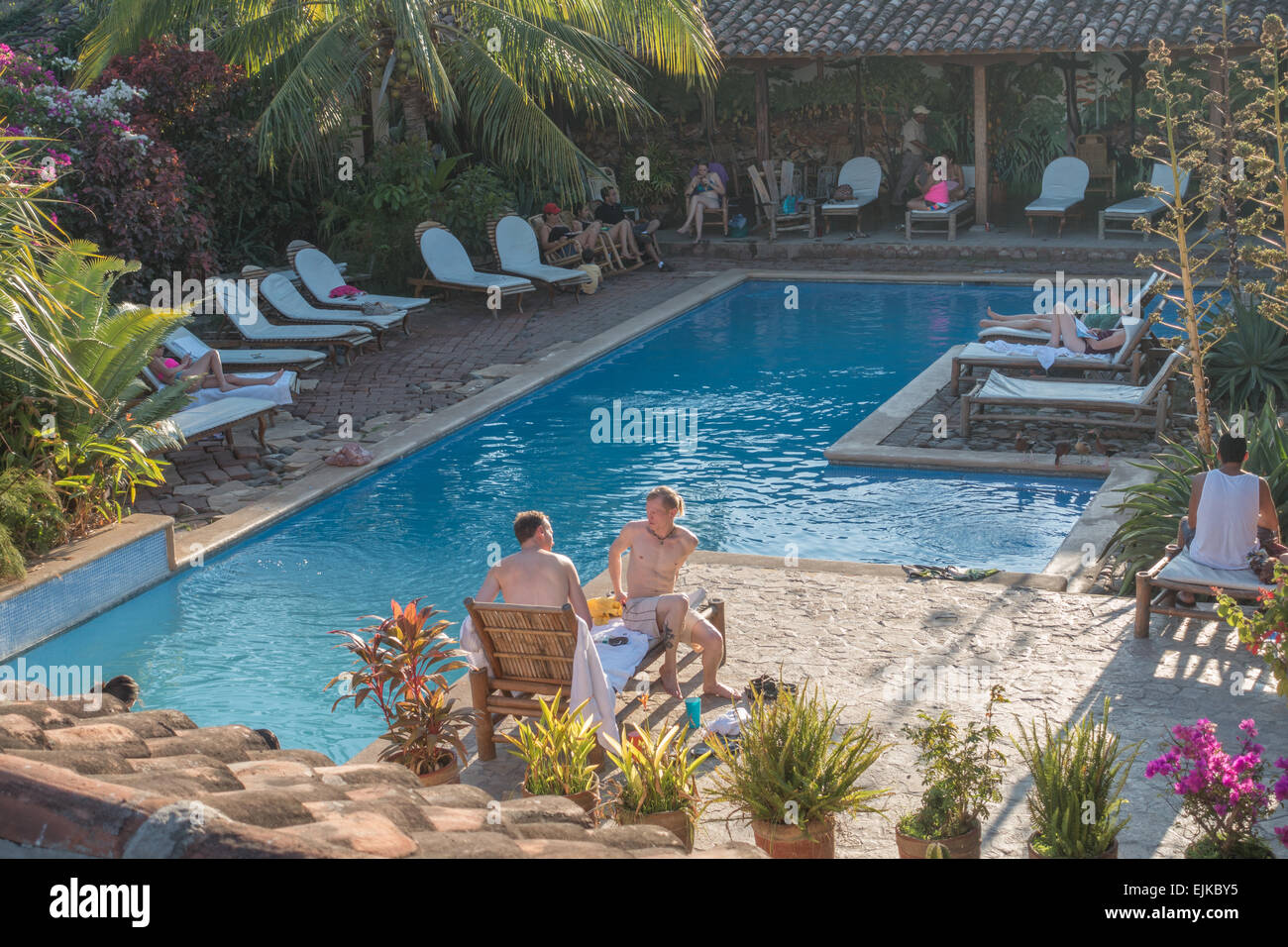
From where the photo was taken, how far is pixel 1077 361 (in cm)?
1295

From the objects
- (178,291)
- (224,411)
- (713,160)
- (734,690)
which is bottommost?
(734,690)

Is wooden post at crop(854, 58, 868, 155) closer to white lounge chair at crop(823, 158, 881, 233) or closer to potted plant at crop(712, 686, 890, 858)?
white lounge chair at crop(823, 158, 881, 233)

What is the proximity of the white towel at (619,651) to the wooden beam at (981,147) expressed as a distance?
16802mm

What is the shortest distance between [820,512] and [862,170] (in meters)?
14.0

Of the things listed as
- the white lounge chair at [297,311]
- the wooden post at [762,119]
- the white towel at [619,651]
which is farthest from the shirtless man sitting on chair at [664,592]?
the wooden post at [762,119]

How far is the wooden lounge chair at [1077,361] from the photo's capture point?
12.7m

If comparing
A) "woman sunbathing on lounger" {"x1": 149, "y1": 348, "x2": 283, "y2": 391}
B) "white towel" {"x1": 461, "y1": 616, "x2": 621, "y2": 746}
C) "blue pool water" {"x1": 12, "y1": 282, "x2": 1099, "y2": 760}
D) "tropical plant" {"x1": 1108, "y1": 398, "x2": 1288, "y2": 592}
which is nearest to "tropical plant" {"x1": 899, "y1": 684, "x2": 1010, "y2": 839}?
"white towel" {"x1": 461, "y1": 616, "x2": 621, "y2": 746}

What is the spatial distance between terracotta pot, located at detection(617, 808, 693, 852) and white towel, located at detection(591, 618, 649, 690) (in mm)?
1341

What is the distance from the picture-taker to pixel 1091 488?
1102 cm

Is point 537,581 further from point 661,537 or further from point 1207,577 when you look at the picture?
point 1207,577

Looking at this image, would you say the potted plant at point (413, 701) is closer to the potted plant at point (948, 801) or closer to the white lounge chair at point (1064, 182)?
the potted plant at point (948, 801)

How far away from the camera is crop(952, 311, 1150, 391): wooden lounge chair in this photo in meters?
12.7

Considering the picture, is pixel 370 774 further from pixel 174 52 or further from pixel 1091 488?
pixel 174 52

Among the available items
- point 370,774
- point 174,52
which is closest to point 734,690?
point 370,774
